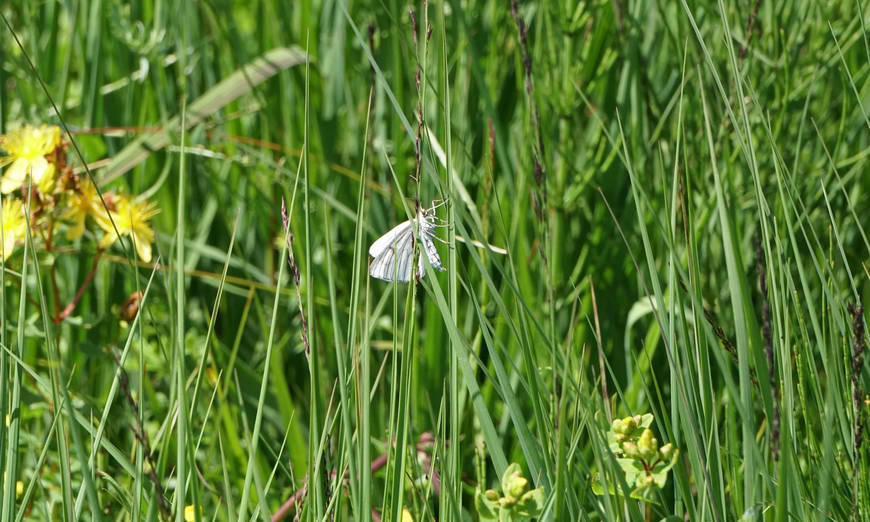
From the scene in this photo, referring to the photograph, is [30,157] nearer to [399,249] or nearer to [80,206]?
[80,206]

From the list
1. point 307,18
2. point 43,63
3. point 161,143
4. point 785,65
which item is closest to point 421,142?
point 785,65

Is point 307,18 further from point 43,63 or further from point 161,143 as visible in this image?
point 43,63

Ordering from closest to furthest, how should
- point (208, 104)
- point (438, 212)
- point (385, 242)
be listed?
point (385, 242) → point (438, 212) → point (208, 104)

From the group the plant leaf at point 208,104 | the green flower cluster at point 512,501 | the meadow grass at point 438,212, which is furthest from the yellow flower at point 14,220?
the green flower cluster at point 512,501

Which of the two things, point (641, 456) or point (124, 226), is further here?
point (124, 226)

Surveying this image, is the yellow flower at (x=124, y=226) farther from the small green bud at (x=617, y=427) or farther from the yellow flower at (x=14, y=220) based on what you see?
the small green bud at (x=617, y=427)

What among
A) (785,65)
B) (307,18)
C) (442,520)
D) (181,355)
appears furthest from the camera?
(307,18)

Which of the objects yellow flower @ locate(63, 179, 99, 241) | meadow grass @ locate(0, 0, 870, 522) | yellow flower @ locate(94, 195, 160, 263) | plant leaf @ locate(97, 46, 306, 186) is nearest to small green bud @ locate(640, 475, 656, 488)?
meadow grass @ locate(0, 0, 870, 522)

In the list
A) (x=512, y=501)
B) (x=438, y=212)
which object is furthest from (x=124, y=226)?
(x=512, y=501)
